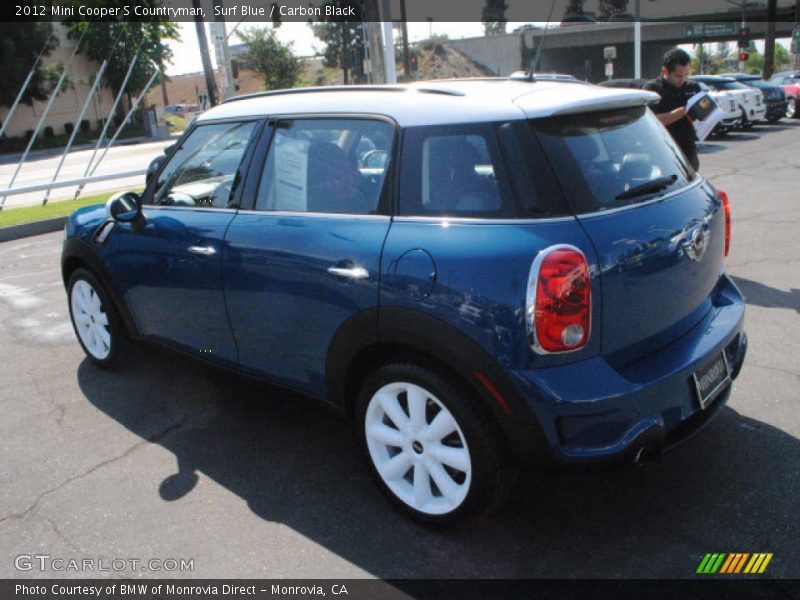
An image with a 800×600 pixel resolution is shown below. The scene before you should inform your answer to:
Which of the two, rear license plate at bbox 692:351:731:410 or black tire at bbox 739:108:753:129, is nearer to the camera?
rear license plate at bbox 692:351:731:410

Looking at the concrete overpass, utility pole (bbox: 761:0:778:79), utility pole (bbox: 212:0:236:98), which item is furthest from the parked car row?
the concrete overpass

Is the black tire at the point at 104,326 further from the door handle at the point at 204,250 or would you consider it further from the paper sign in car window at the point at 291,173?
the paper sign in car window at the point at 291,173

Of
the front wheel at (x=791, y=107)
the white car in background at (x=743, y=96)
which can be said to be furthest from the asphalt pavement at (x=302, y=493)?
the front wheel at (x=791, y=107)

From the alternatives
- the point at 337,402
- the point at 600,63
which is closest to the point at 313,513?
the point at 337,402

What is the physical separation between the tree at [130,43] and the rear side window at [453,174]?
37955mm

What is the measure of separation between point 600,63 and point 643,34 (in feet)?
32.5

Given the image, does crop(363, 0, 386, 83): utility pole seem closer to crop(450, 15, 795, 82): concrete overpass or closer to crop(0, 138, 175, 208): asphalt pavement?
crop(0, 138, 175, 208): asphalt pavement

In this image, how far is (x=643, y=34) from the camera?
6706 cm

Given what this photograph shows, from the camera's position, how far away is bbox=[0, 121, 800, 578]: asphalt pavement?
2738mm

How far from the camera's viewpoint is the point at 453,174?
275 cm

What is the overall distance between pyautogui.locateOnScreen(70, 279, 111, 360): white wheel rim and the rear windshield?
3.18 metres

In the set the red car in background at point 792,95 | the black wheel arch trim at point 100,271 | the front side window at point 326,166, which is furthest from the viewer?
the red car in background at point 792,95

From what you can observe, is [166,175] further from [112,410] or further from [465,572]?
[465,572]

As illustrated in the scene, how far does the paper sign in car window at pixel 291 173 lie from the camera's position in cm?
326
